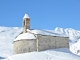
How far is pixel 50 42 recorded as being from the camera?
129ft

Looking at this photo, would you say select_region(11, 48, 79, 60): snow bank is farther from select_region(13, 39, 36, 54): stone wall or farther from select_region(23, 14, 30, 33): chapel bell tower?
select_region(23, 14, 30, 33): chapel bell tower

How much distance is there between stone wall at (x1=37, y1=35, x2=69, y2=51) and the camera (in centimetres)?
3822

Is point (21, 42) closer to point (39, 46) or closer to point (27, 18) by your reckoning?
point (39, 46)

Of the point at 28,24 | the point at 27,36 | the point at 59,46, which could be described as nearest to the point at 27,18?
the point at 28,24

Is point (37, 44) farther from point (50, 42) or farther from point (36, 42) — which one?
point (50, 42)

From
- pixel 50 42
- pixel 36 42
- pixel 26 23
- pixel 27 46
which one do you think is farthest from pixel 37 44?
pixel 26 23

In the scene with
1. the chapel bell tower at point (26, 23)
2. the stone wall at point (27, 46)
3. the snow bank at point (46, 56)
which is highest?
the chapel bell tower at point (26, 23)

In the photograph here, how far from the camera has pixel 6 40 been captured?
8744cm

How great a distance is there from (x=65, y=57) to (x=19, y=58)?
323 inches

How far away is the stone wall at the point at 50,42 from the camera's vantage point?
1505 inches

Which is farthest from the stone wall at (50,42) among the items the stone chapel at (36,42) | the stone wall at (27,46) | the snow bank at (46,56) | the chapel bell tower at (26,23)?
the chapel bell tower at (26,23)

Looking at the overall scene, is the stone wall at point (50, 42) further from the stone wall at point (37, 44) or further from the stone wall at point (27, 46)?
the stone wall at point (27, 46)

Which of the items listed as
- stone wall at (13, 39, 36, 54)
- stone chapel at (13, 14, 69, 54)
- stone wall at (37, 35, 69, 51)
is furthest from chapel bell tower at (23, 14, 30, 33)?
stone wall at (37, 35, 69, 51)

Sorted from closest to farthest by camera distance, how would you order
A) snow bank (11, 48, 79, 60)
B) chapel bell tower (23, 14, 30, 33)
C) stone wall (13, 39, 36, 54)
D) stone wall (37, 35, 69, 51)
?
snow bank (11, 48, 79, 60) → stone wall (13, 39, 36, 54) → stone wall (37, 35, 69, 51) → chapel bell tower (23, 14, 30, 33)
